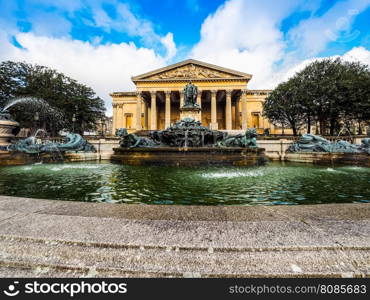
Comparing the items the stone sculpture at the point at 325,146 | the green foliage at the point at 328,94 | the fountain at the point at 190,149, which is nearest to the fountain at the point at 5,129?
the fountain at the point at 190,149

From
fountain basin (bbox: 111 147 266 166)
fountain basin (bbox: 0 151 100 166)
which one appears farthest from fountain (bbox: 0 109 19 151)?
fountain basin (bbox: 111 147 266 166)

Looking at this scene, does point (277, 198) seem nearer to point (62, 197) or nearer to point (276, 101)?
point (62, 197)

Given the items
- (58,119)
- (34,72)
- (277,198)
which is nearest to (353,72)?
(277,198)

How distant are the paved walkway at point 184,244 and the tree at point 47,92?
3311 centimetres

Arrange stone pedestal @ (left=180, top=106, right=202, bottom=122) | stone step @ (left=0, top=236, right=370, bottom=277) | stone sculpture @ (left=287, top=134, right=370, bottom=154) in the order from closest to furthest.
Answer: stone step @ (left=0, top=236, right=370, bottom=277), stone sculpture @ (left=287, top=134, right=370, bottom=154), stone pedestal @ (left=180, top=106, right=202, bottom=122)

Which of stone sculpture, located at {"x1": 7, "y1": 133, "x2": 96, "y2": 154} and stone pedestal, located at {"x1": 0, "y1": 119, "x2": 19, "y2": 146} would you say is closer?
stone sculpture, located at {"x1": 7, "y1": 133, "x2": 96, "y2": 154}

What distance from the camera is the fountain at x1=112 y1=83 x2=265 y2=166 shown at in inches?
394

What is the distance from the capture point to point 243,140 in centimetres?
1206

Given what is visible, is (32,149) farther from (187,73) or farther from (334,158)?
(187,73)

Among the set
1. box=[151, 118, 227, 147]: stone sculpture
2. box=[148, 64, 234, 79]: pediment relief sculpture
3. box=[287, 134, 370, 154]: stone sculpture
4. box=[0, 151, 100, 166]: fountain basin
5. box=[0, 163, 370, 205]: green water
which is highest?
box=[148, 64, 234, 79]: pediment relief sculpture

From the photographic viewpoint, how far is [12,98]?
29.7m

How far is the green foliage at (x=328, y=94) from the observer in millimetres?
24133

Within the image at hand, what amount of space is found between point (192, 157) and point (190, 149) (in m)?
0.58

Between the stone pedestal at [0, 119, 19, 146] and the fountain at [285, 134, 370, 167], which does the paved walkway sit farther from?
the stone pedestal at [0, 119, 19, 146]
